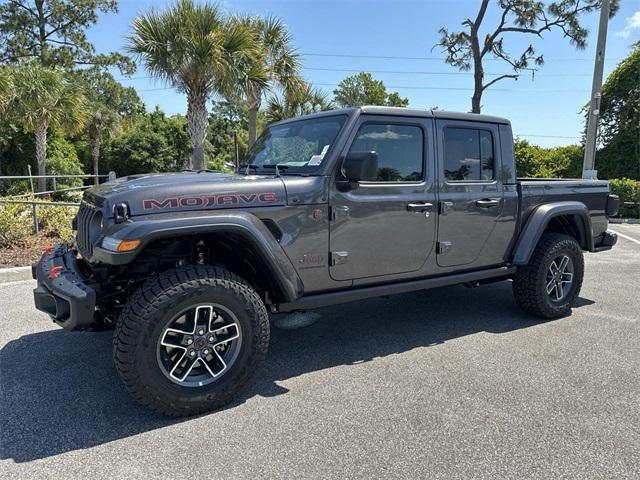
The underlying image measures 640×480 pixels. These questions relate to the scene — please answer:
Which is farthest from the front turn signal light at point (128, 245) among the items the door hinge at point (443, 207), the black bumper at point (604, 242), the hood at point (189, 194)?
the black bumper at point (604, 242)

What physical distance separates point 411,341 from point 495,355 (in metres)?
0.68

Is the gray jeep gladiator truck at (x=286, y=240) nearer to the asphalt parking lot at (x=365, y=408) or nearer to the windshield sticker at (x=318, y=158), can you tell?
the windshield sticker at (x=318, y=158)

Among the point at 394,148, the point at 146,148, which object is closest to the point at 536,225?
the point at 394,148

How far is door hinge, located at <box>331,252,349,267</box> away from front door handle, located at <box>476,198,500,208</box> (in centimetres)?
138

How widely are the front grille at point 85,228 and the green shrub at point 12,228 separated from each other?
4.22m

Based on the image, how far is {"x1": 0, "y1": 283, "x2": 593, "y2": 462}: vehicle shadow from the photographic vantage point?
2.75 metres

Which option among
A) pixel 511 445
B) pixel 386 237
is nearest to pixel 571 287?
pixel 386 237

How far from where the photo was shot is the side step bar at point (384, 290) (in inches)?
134

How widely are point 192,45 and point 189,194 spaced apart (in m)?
9.32

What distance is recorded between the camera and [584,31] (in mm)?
19359

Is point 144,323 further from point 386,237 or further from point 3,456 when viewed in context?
point 386,237

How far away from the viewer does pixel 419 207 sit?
3.75 m

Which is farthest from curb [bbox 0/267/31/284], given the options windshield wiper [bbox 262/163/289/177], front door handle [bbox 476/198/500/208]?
front door handle [bbox 476/198/500/208]

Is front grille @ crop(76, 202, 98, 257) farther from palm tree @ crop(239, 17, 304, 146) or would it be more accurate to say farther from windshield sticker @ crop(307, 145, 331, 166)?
palm tree @ crop(239, 17, 304, 146)
